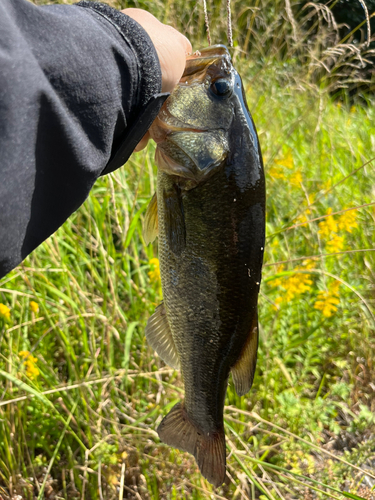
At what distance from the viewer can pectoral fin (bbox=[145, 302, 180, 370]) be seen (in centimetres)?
154

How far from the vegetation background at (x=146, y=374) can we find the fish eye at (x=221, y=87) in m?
0.60

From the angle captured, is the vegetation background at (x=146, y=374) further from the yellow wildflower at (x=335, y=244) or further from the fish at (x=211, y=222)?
the fish at (x=211, y=222)

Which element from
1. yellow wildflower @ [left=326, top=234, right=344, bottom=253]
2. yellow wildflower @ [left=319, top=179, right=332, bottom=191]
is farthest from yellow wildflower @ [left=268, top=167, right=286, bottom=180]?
yellow wildflower @ [left=326, top=234, right=344, bottom=253]

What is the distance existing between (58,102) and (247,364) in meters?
0.96

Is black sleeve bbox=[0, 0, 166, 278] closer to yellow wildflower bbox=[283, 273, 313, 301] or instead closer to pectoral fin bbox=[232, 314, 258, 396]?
pectoral fin bbox=[232, 314, 258, 396]

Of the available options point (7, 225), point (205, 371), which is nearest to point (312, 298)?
point (205, 371)

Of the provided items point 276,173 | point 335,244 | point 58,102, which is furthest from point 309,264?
point 58,102

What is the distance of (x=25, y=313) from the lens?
2154mm

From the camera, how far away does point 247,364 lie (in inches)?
56.1

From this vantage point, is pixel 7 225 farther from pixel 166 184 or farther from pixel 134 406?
pixel 134 406

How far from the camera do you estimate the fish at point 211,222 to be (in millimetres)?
1301

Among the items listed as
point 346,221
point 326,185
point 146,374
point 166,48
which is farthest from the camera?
point 326,185

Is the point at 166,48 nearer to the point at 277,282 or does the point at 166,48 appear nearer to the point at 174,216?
the point at 174,216

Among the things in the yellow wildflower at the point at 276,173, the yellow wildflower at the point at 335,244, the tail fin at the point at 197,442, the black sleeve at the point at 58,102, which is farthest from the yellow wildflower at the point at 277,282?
the black sleeve at the point at 58,102
